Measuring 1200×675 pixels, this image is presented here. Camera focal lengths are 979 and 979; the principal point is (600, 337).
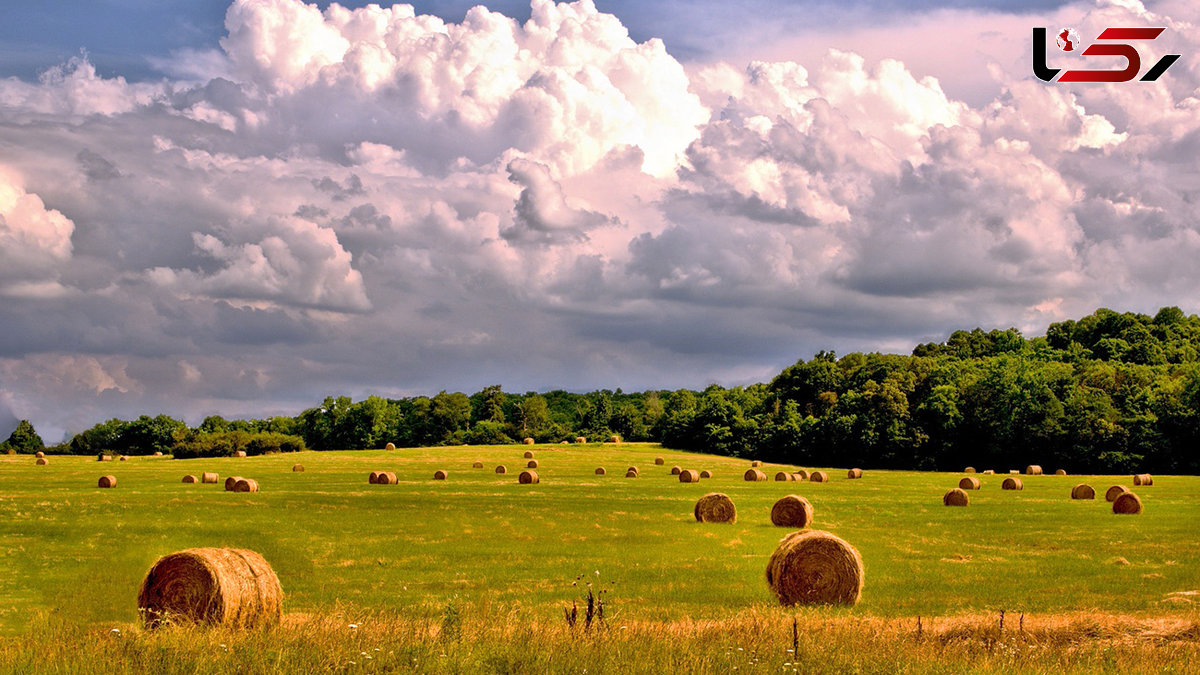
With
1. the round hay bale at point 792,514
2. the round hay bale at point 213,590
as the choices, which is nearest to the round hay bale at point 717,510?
the round hay bale at point 792,514

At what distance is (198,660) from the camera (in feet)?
40.3

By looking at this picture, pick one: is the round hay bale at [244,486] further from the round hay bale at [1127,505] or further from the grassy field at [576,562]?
the round hay bale at [1127,505]

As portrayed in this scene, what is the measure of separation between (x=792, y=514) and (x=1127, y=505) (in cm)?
1791

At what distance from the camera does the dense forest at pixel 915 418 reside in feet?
326

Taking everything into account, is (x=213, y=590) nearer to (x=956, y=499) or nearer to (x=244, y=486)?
(x=244, y=486)

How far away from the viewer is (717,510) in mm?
42688

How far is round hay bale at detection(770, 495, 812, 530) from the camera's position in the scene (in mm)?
41844

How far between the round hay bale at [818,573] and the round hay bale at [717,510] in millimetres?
16824

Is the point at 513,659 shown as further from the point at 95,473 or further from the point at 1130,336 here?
the point at 1130,336

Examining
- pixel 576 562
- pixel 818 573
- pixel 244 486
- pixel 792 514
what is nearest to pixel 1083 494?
pixel 792 514

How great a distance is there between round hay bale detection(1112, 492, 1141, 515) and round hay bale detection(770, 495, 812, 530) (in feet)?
Result: 54.8

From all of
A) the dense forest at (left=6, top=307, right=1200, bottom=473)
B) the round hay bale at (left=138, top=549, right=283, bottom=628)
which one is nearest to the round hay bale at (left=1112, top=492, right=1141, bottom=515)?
the round hay bale at (left=138, top=549, right=283, bottom=628)

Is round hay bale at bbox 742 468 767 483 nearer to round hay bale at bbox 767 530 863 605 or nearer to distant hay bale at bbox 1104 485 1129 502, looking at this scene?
distant hay bale at bbox 1104 485 1129 502

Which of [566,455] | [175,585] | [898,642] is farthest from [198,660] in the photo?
[566,455]
